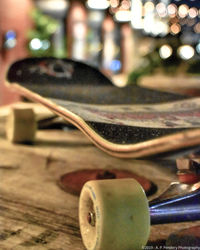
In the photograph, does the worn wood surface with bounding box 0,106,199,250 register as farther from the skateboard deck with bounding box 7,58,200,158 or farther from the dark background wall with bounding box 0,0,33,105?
the dark background wall with bounding box 0,0,33,105

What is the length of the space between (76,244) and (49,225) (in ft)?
0.78

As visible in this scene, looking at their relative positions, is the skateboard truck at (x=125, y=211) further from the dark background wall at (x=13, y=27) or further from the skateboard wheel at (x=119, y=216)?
the dark background wall at (x=13, y=27)

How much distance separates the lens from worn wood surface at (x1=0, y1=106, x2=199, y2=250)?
182 cm

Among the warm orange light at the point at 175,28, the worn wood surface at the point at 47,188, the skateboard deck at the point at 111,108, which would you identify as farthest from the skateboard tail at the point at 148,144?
the warm orange light at the point at 175,28

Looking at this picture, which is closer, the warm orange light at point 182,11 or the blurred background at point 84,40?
the blurred background at point 84,40

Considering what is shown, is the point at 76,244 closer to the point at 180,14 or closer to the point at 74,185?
the point at 74,185

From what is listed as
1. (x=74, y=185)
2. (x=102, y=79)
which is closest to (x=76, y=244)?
(x=74, y=185)

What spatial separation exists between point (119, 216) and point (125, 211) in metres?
0.03

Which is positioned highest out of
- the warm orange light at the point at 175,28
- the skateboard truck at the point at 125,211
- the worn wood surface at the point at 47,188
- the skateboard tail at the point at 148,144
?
the warm orange light at the point at 175,28

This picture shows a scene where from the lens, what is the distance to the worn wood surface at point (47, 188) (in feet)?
5.97

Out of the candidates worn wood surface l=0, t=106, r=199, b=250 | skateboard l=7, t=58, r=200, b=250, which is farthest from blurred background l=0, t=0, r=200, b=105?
skateboard l=7, t=58, r=200, b=250

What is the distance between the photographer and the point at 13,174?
2879 mm

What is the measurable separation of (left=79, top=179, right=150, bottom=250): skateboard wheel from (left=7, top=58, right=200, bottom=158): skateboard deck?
0.15 metres

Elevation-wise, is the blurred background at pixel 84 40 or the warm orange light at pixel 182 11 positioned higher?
the warm orange light at pixel 182 11
